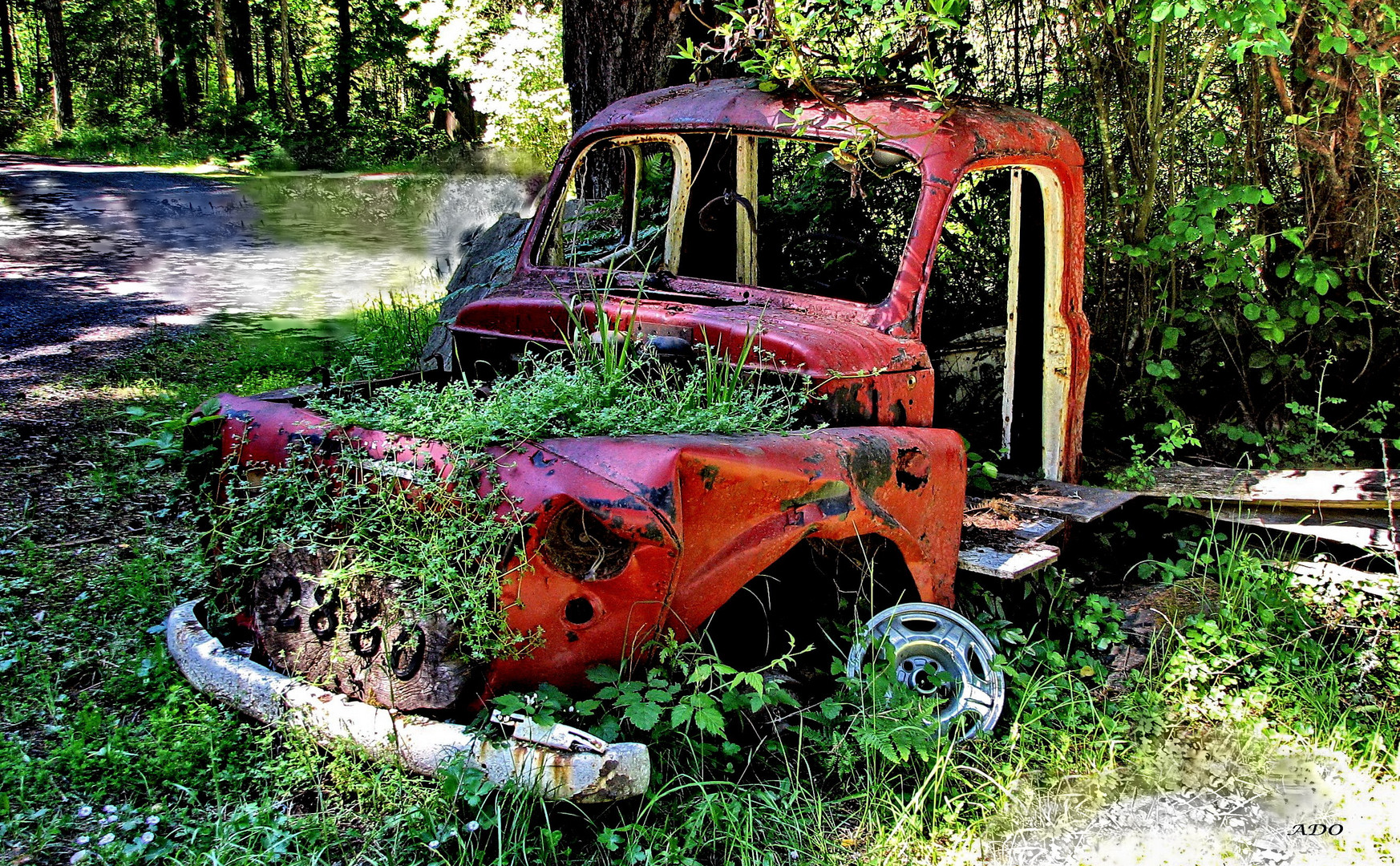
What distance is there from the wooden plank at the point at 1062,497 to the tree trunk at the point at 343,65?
23.4 metres

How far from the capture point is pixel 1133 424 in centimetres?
514

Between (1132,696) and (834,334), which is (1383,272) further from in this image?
(834,334)

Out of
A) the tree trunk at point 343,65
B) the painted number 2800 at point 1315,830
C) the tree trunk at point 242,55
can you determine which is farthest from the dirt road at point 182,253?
the tree trunk at point 242,55

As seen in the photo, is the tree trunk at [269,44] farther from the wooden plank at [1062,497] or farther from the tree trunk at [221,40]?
the wooden plank at [1062,497]

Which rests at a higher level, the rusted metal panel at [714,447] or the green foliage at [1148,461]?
the rusted metal panel at [714,447]

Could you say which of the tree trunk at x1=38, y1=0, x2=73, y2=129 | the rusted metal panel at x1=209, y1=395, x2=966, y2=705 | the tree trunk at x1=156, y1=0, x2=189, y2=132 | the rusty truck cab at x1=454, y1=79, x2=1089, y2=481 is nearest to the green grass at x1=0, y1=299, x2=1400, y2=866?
the rusted metal panel at x1=209, y1=395, x2=966, y2=705

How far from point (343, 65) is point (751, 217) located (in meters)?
22.8

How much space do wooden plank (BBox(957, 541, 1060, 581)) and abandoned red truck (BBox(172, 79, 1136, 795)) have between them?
0.04 ft

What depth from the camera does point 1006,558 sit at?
10.4ft

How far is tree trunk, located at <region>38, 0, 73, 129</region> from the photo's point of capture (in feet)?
66.9

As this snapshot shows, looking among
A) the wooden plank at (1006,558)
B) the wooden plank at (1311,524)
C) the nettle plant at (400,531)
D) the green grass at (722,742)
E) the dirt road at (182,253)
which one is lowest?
the green grass at (722,742)

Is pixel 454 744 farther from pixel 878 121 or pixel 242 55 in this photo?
pixel 242 55

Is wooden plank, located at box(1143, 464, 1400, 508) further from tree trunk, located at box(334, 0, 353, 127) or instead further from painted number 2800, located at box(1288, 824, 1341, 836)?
tree trunk, located at box(334, 0, 353, 127)

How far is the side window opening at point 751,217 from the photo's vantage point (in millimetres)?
3814
